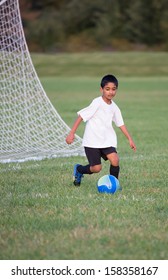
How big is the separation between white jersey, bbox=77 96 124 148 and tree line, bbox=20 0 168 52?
168 feet

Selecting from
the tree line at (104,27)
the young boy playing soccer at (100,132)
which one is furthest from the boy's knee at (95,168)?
the tree line at (104,27)

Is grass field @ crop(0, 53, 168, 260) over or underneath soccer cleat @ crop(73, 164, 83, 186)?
underneath

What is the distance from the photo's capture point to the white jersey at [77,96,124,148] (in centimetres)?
720

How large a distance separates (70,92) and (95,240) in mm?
21525

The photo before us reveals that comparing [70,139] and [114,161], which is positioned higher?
[70,139]

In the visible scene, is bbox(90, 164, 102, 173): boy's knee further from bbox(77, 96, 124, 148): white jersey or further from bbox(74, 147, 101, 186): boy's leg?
bbox(77, 96, 124, 148): white jersey

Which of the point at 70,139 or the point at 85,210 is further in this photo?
the point at 70,139

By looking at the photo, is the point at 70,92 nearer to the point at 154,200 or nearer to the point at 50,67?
the point at 50,67

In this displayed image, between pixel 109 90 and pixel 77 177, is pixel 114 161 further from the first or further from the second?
pixel 109 90

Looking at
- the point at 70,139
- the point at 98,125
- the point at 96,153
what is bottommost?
the point at 96,153

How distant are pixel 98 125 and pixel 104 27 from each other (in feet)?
175

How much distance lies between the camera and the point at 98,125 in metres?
7.22

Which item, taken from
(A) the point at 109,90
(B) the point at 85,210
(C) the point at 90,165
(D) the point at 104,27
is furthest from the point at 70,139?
(D) the point at 104,27

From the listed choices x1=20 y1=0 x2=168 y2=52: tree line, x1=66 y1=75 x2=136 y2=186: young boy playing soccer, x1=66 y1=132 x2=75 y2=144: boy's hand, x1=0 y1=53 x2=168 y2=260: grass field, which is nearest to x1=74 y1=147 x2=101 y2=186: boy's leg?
x1=66 y1=75 x2=136 y2=186: young boy playing soccer
